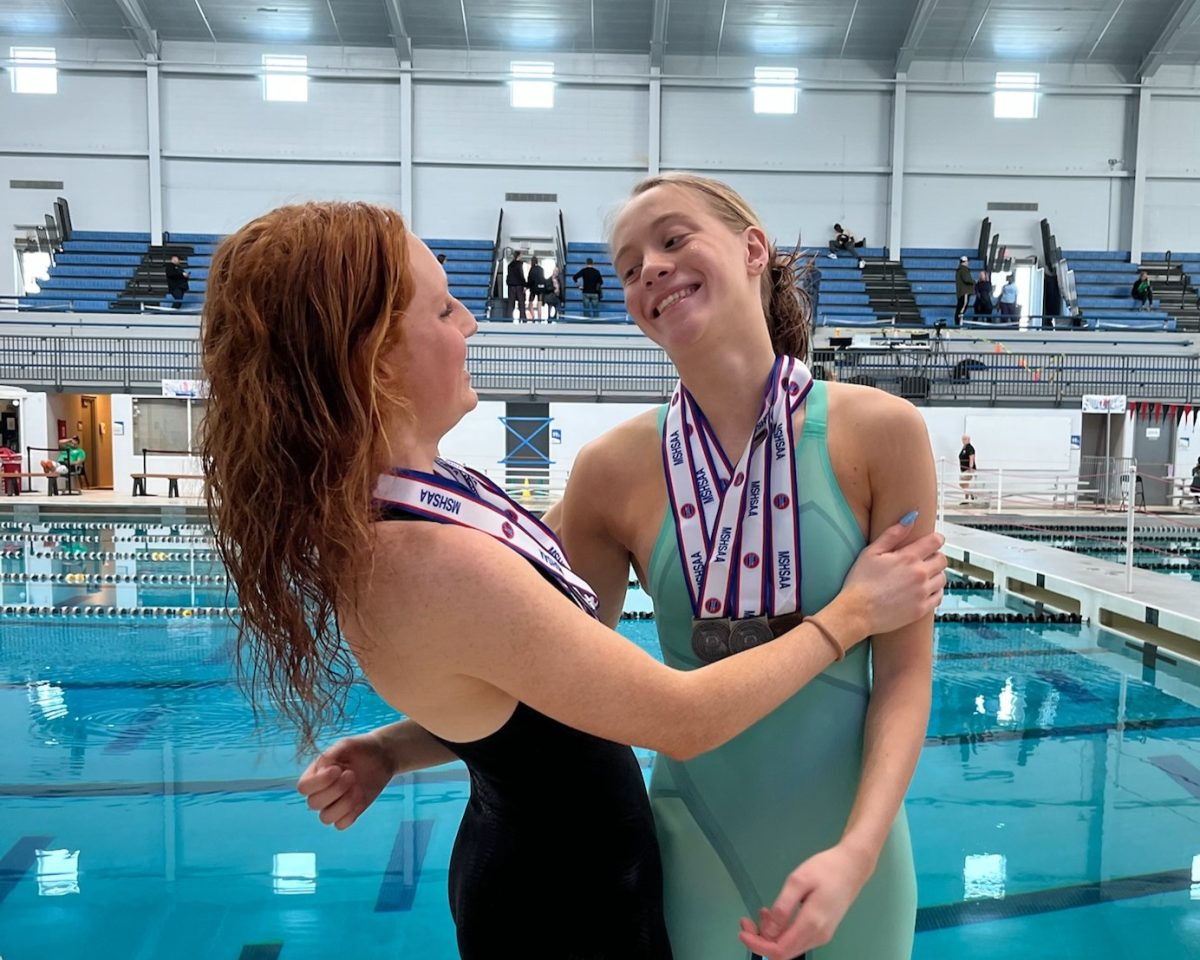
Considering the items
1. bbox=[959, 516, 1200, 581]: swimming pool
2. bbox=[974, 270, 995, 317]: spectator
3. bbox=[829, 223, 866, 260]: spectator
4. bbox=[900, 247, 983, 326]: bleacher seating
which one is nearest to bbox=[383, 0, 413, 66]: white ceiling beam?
bbox=[829, 223, 866, 260]: spectator

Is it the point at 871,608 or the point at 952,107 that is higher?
the point at 952,107

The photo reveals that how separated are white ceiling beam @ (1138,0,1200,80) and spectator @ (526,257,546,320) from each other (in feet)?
42.2

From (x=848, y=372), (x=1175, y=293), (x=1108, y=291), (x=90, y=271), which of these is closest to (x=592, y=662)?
(x=848, y=372)

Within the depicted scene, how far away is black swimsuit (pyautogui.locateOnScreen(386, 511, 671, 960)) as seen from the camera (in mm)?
1009

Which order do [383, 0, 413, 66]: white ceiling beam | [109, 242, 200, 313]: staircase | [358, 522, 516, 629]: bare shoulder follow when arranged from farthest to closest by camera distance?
[109, 242, 200, 313]: staircase → [383, 0, 413, 66]: white ceiling beam → [358, 522, 516, 629]: bare shoulder

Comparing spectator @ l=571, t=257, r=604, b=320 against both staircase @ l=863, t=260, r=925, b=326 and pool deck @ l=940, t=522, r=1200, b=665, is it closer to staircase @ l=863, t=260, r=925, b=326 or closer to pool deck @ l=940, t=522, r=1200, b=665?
staircase @ l=863, t=260, r=925, b=326

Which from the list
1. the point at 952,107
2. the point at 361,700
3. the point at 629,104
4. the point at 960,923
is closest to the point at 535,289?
the point at 629,104

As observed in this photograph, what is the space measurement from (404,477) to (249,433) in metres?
0.15

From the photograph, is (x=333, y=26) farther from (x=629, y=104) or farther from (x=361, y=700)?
(x=361, y=700)

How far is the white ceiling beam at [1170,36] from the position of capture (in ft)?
53.2

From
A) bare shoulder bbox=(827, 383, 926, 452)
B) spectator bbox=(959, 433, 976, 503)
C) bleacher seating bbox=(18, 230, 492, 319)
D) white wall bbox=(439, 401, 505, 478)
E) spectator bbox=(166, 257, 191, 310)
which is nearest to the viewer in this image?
bare shoulder bbox=(827, 383, 926, 452)

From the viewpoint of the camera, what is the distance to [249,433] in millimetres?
818

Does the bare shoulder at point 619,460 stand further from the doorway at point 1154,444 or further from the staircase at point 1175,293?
the staircase at point 1175,293

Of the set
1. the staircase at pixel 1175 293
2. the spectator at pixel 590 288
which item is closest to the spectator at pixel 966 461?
the staircase at pixel 1175 293
